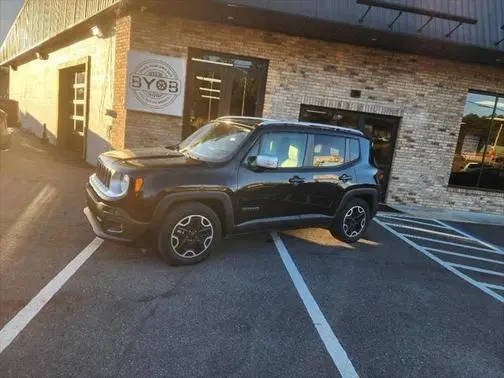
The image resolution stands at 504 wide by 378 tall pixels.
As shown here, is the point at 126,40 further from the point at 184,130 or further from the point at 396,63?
the point at 396,63

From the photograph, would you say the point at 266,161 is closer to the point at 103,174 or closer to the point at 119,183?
the point at 119,183

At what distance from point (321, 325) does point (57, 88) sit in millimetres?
15721

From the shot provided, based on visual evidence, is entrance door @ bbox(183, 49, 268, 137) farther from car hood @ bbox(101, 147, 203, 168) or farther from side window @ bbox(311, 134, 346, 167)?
car hood @ bbox(101, 147, 203, 168)

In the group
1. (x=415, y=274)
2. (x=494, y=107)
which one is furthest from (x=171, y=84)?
(x=494, y=107)

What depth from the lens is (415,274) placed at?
615cm

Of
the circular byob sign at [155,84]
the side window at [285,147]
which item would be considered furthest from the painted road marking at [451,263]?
the circular byob sign at [155,84]

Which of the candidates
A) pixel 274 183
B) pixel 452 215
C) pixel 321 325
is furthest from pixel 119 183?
pixel 452 215

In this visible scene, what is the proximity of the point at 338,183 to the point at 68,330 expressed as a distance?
4422 millimetres

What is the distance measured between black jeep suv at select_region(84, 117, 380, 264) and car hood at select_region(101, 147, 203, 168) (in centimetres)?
1

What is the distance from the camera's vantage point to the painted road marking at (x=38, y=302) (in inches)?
137

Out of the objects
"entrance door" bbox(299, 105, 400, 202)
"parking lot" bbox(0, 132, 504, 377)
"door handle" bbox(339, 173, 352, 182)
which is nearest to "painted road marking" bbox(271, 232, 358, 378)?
"parking lot" bbox(0, 132, 504, 377)

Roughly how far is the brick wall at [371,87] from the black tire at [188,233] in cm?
558

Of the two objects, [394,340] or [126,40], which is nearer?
[394,340]

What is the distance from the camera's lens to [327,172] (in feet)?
21.4
